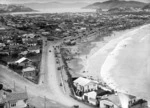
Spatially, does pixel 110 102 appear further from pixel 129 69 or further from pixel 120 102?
pixel 129 69

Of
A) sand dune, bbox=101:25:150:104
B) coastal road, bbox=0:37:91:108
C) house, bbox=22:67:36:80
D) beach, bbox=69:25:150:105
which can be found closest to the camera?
coastal road, bbox=0:37:91:108

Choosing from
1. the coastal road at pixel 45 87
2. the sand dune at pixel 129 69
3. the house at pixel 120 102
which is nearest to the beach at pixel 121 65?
the sand dune at pixel 129 69

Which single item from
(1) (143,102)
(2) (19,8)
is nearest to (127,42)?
(1) (143,102)

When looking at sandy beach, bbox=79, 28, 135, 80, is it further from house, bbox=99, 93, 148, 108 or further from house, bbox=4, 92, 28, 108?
house, bbox=4, 92, 28, 108

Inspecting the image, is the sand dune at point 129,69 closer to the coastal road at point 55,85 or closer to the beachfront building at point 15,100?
the coastal road at point 55,85

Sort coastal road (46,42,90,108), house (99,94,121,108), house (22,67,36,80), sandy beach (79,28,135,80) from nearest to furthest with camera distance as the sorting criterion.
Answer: house (99,94,121,108)
coastal road (46,42,90,108)
house (22,67,36,80)
sandy beach (79,28,135,80)

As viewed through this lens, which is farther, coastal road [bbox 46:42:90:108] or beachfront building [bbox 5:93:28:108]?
coastal road [bbox 46:42:90:108]

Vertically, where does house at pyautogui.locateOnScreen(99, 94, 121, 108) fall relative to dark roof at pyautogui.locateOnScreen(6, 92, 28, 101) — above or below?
below

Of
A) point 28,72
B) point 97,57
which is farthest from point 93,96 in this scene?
point 97,57

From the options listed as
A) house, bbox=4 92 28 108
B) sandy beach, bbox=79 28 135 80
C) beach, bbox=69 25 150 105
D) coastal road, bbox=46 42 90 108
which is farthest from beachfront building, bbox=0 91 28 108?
sandy beach, bbox=79 28 135 80
